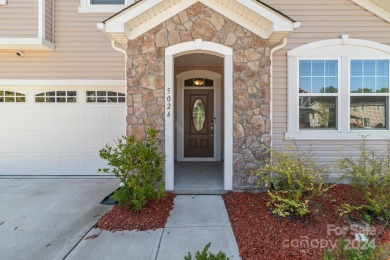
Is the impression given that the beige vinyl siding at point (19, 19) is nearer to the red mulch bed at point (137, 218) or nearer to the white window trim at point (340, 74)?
the red mulch bed at point (137, 218)

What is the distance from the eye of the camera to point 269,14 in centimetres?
465

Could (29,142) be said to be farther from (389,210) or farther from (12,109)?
(389,210)

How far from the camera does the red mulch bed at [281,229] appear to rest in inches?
125

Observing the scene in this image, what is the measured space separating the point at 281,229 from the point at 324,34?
→ 4753mm

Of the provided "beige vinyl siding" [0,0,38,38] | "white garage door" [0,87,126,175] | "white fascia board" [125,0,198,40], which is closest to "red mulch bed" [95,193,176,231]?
"white garage door" [0,87,126,175]

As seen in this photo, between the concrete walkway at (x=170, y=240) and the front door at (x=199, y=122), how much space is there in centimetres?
Answer: 402

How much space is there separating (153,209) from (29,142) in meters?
4.63

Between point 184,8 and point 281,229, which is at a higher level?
point 184,8

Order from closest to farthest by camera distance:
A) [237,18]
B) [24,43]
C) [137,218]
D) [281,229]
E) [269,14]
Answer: [281,229]
[137,218]
[269,14]
[237,18]
[24,43]

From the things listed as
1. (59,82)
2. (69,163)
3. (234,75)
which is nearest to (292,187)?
(234,75)

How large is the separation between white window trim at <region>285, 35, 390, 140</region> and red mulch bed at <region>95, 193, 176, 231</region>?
3.44m

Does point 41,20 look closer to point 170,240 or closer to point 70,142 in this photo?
point 70,142

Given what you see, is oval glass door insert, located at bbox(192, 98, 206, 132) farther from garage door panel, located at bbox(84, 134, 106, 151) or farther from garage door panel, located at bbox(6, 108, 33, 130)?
garage door panel, located at bbox(6, 108, 33, 130)

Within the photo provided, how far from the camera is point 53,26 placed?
21.6 ft
